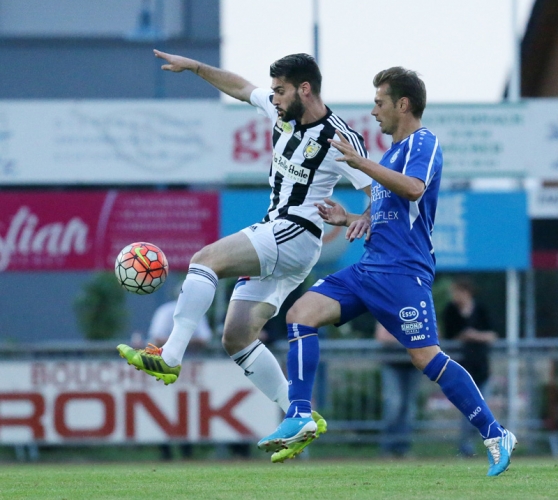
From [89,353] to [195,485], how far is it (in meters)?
6.71

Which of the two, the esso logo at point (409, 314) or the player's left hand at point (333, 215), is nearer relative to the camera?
the esso logo at point (409, 314)

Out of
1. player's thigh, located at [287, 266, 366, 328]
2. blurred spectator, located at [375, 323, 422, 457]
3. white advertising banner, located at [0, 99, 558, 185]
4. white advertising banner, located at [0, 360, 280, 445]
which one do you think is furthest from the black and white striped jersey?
white advertising banner, located at [0, 99, 558, 185]

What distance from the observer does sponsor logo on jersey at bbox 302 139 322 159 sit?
22.4 feet

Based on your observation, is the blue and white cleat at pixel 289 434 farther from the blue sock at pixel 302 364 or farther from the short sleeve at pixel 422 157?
the short sleeve at pixel 422 157

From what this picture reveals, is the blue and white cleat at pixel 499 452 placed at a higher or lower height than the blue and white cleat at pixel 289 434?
lower

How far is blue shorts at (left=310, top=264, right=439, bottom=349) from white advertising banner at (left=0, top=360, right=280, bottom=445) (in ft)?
19.9

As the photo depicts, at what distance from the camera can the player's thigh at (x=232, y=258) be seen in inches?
263

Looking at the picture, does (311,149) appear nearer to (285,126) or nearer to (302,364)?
(285,126)

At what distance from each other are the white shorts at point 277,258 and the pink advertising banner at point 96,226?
9.10 metres

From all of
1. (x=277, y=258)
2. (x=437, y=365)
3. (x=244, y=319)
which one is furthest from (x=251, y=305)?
(x=437, y=365)

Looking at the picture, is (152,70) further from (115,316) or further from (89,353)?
(89,353)

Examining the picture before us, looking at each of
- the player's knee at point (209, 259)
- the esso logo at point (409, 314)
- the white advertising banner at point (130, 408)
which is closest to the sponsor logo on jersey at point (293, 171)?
the player's knee at point (209, 259)

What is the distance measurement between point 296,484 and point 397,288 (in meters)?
1.27

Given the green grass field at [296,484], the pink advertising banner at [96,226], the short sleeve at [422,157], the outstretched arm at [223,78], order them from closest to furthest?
the green grass field at [296,484]
the short sleeve at [422,157]
the outstretched arm at [223,78]
the pink advertising banner at [96,226]
